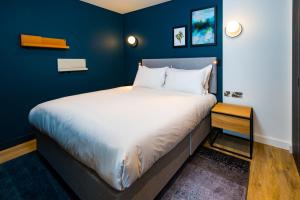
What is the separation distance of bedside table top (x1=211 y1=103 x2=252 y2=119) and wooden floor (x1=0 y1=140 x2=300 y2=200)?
1.76 feet

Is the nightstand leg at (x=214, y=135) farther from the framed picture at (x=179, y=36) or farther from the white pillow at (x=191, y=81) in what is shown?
the framed picture at (x=179, y=36)

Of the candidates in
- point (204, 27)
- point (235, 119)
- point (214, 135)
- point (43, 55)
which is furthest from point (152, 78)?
point (43, 55)

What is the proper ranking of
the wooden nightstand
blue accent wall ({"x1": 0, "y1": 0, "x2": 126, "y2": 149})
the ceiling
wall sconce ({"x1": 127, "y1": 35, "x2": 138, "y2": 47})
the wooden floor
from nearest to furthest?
the wooden floor < the wooden nightstand < blue accent wall ({"x1": 0, "y1": 0, "x2": 126, "y2": 149}) < the ceiling < wall sconce ({"x1": 127, "y1": 35, "x2": 138, "y2": 47})

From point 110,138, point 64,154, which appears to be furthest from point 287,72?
point 64,154

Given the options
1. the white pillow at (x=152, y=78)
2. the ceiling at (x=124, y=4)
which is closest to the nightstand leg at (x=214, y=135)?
the white pillow at (x=152, y=78)

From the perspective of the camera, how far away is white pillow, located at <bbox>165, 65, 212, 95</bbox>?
8.27 feet

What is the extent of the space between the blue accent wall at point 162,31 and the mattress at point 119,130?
1288 millimetres

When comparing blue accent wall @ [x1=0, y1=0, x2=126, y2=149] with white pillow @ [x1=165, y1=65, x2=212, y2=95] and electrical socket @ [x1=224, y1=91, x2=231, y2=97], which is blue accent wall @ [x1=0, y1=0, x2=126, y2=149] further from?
electrical socket @ [x1=224, y1=91, x2=231, y2=97]

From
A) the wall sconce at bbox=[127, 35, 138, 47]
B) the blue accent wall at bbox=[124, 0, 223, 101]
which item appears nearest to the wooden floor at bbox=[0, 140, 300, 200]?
the blue accent wall at bbox=[124, 0, 223, 101]

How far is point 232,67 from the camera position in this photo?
8.32ft

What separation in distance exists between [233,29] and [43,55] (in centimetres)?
290

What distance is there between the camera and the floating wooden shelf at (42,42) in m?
2.43

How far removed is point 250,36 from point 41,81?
3188 millimetres

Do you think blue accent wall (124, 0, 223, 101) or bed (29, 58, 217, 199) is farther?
blue accent wall (124, 0, 223, 101)
